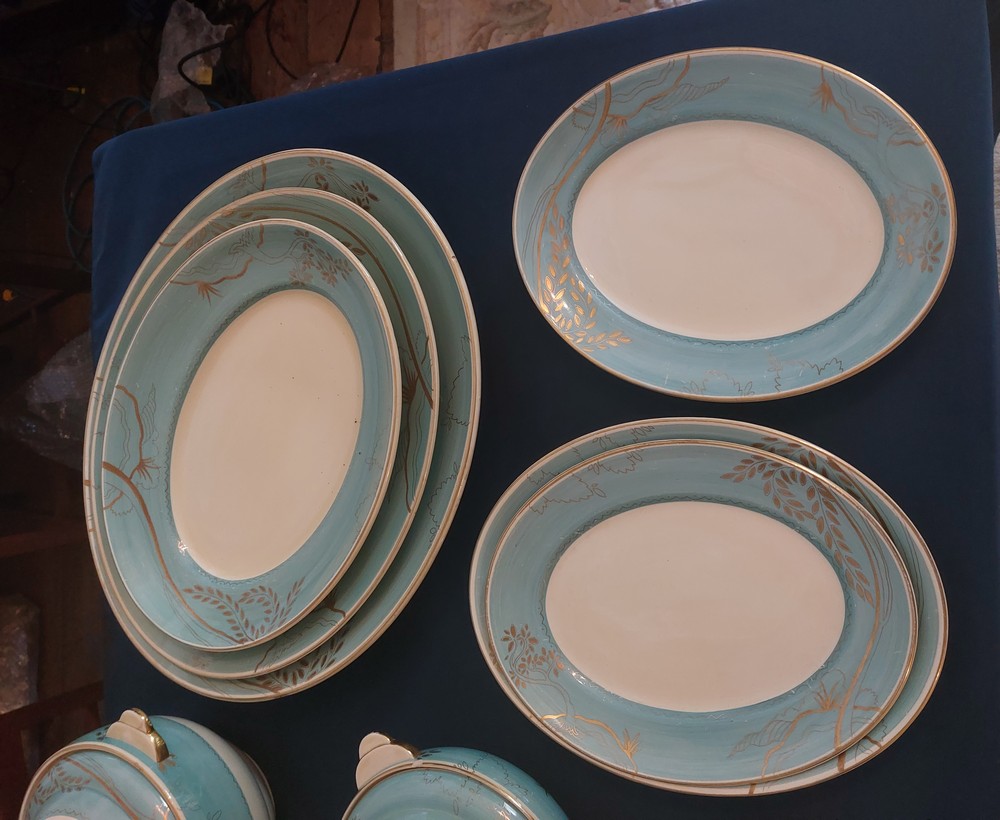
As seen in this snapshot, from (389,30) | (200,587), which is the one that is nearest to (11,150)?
(389,30)

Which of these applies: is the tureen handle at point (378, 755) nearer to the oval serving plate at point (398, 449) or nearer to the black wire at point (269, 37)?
the oval serving plate at point (398, 449)

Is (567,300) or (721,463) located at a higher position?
(567,300)

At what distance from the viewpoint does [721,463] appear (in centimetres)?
49

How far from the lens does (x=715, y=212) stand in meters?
0.52

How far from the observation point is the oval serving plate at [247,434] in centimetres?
56

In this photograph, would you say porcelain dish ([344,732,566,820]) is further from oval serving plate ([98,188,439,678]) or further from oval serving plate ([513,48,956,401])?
oval serving plate ([513,48,956,401])

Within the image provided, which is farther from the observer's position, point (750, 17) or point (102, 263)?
point (102, 263)

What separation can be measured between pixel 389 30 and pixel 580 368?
1.18 m

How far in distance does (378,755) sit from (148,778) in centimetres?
17

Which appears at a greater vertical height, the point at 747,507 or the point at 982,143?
the point at 982,143

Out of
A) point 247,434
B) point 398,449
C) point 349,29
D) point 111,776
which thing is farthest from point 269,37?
point 111,776

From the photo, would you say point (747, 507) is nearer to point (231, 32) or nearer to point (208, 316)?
point (208, 316)

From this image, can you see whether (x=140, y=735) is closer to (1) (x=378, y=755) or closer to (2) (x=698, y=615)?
(1) (x=378, y=755)

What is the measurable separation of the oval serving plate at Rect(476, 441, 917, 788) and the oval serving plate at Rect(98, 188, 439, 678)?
0.26 feet
